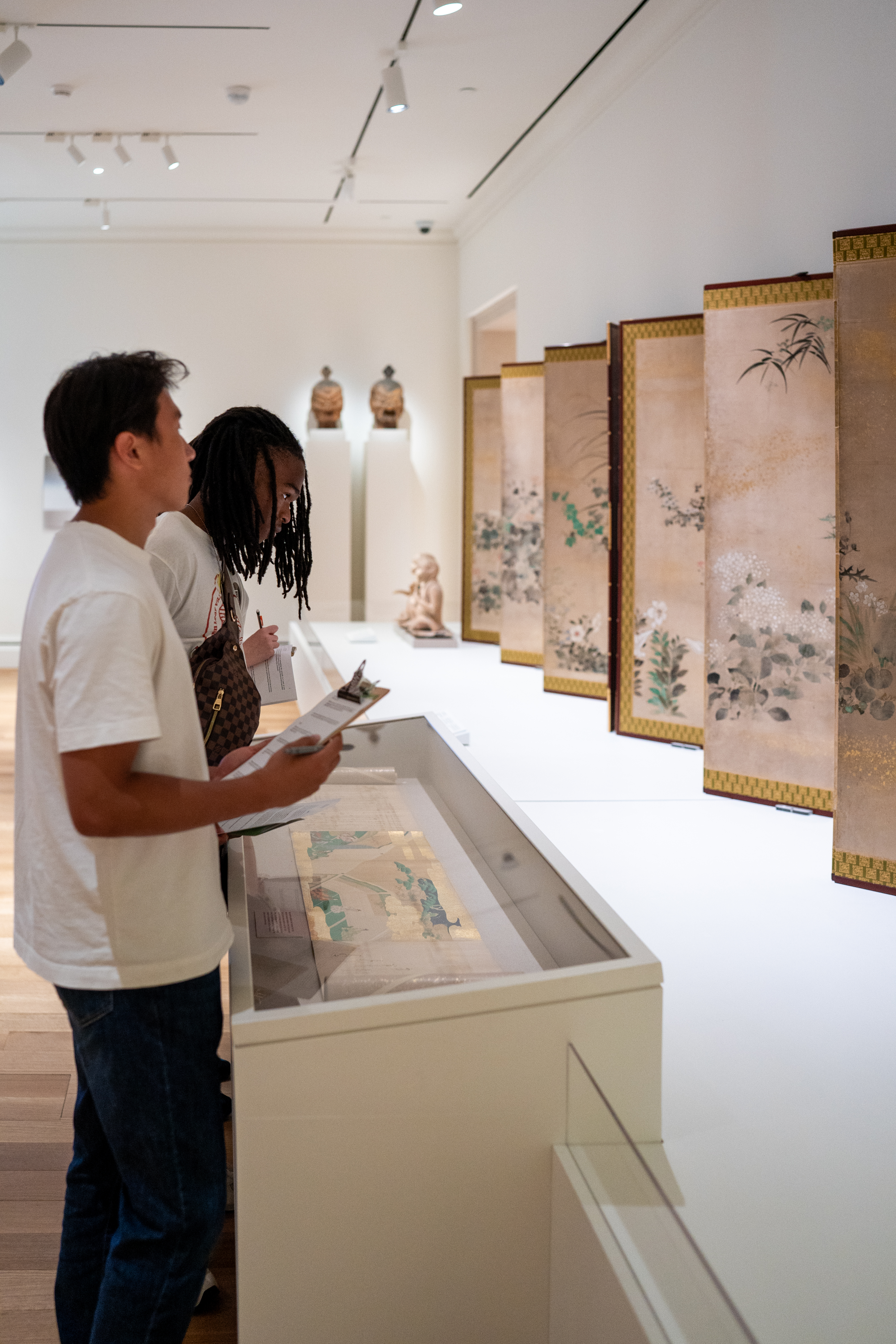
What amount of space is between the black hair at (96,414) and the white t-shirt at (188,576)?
1.33ft

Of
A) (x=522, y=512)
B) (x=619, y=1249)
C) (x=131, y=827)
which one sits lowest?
(x=619, y=1249)

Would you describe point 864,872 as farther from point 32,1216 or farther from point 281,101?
point 281,101

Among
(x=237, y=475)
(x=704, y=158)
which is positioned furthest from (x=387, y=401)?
(x=237, y=475)

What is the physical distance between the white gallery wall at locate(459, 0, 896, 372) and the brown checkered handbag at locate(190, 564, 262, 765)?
7.72 ft

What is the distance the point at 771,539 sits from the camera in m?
3.38

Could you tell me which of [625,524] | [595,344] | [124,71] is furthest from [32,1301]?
[124,71]

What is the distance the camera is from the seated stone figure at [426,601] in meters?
7.31

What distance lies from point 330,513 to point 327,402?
Result: 92cm

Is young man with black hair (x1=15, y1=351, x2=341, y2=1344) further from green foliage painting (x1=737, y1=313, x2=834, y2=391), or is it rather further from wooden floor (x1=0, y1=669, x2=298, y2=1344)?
green foliage painting (x1=737, y1=313, x2=834, y2=391)

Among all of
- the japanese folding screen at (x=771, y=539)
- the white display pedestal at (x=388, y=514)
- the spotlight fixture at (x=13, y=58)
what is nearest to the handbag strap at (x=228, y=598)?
the japanese folding screen at (x=771, y=539)

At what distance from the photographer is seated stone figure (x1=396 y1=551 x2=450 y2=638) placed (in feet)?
24.0

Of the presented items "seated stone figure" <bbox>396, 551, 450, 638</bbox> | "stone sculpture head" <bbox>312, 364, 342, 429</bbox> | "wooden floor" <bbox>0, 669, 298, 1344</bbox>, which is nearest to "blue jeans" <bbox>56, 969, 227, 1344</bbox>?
"wooden floor" <bbox>0, 669, 298, 1344</bbox>

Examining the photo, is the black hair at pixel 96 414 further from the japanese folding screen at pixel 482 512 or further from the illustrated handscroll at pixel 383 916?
the japanese folding screen at pixel 482 512

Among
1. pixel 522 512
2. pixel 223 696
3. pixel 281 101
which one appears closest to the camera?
pixel 223 696
